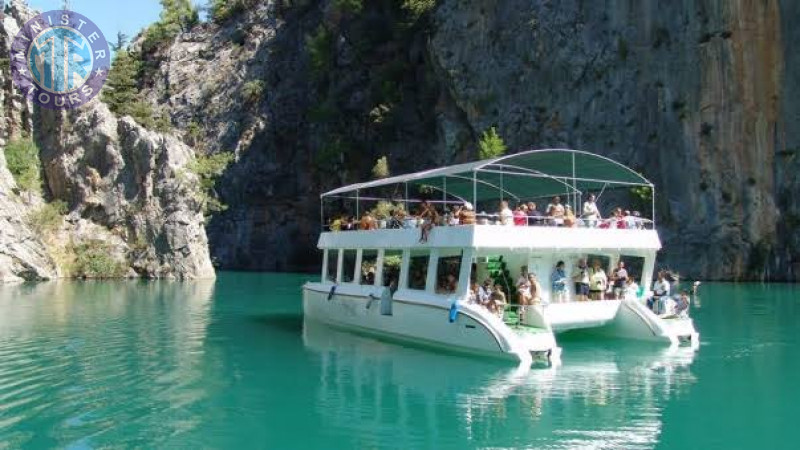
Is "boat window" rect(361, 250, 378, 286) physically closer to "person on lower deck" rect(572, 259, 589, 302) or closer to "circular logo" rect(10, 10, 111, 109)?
"person on lower deck" rect(572, 259, 589, 302)

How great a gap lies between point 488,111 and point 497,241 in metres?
39.9

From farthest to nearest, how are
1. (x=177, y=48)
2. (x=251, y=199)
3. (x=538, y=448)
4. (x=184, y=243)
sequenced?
1. (x=177, y=48)
2. (x=251, y=199)
3. (x=184, y=243)
4. (x=538, y=448)

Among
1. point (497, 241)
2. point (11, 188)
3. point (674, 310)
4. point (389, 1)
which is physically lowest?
point (674, 310)

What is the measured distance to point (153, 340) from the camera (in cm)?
2269

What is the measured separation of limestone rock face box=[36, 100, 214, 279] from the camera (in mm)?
55219

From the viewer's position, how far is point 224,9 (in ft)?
287

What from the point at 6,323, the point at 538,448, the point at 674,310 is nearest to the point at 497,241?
the point at 674,310

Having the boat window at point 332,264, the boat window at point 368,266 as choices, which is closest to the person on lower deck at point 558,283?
the boat window at point 368,266

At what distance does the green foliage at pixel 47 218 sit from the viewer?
54438 mm

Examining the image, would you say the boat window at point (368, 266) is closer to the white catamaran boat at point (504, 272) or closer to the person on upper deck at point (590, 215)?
the white catamaran boat at point (504, 272)

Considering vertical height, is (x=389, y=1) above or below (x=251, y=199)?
above

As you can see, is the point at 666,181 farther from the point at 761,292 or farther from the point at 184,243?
the point at 184,243

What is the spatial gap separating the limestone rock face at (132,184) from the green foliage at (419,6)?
68.5ft

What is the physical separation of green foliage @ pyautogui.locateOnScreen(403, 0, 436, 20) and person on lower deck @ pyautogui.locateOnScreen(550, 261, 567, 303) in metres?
44.6
